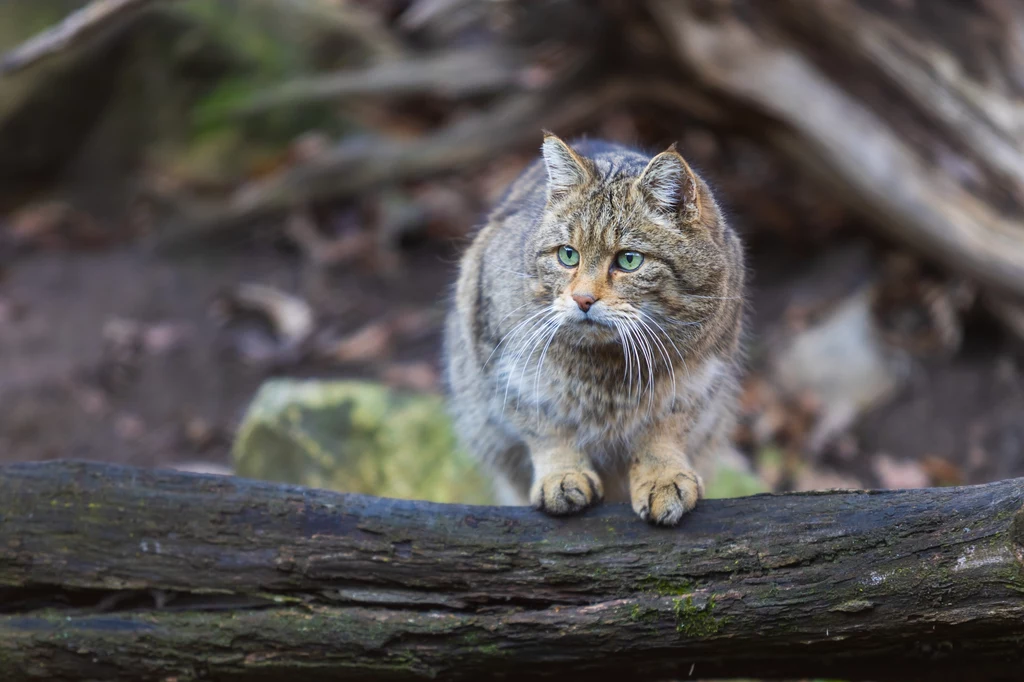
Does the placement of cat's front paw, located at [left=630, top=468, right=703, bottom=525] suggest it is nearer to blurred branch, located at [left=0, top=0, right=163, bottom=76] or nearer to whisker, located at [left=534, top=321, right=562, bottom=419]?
whisker, located at [left=534, top=321, right=562, bottom=419]

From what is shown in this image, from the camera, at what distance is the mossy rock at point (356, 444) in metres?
4.53

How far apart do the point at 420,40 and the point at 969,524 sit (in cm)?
626

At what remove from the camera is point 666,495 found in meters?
2.71

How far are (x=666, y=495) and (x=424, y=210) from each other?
14.6 ft

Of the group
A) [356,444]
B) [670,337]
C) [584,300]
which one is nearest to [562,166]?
[584,300]

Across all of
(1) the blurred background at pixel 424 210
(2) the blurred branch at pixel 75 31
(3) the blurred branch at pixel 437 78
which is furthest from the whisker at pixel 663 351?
(3) the blurred branch at pixel 437 78

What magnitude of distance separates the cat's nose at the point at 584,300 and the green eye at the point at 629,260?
173 mm

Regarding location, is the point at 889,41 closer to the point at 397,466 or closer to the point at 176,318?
the point at 397,466

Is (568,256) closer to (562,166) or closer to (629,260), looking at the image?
(629,260)

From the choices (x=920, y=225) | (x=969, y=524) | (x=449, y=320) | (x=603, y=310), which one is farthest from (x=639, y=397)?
(x=920, y=225)

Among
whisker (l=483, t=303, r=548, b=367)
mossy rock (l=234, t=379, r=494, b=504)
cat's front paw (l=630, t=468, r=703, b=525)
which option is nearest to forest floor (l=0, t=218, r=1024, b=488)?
mossy rock (l=234, t=379, r=494, b=504)

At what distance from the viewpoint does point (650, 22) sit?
558cm

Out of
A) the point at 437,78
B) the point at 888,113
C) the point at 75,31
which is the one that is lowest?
the point at 75,31

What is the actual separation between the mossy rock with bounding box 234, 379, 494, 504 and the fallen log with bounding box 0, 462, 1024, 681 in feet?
5.44
